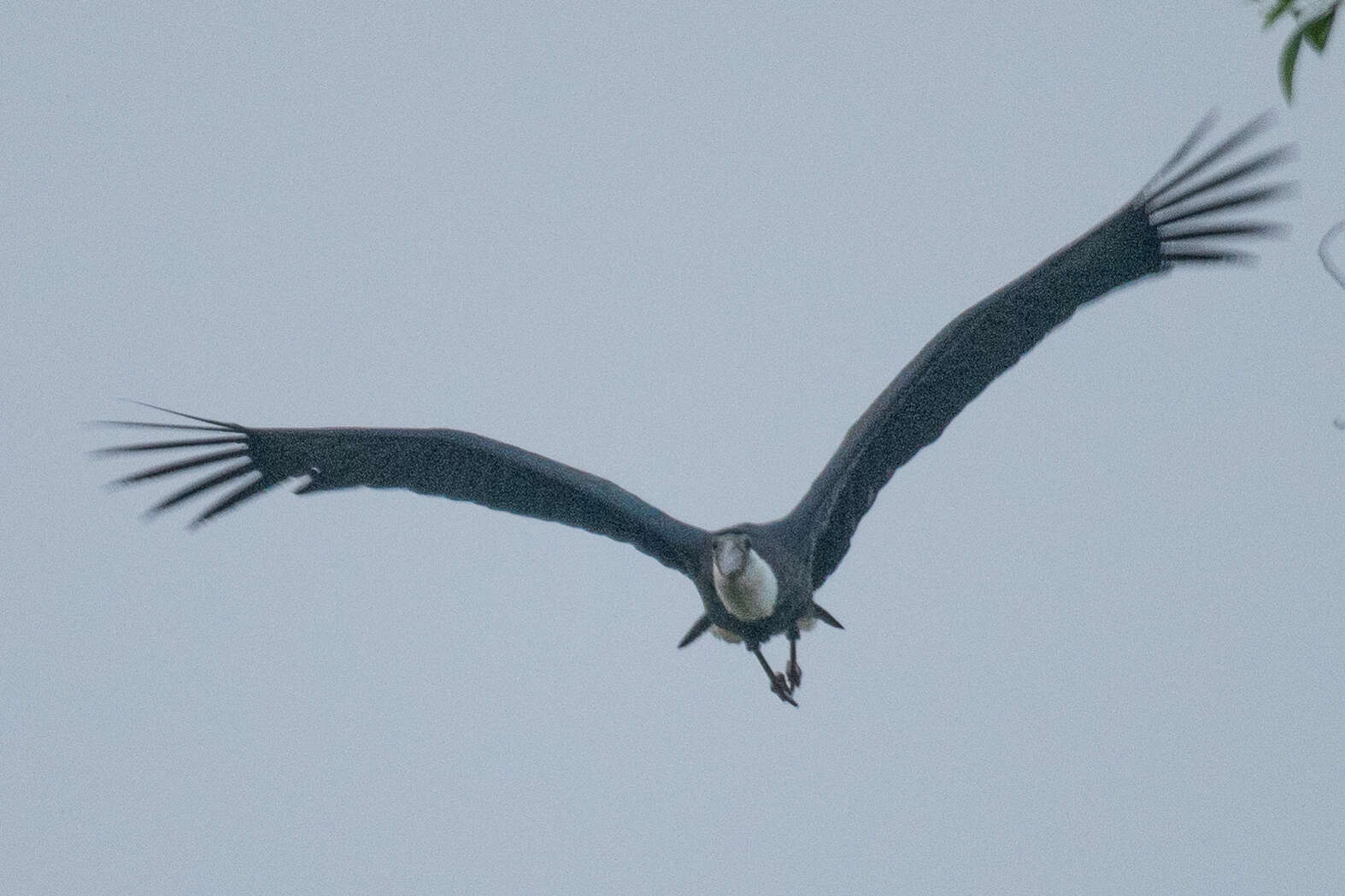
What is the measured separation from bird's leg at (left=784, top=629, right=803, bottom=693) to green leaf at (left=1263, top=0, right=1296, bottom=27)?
4.37 metres

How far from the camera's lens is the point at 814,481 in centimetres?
641

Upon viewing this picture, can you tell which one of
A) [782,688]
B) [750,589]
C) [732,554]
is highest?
[732,554]

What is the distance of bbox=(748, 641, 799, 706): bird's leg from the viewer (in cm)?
668

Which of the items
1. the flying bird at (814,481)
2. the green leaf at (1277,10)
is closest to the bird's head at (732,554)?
the flying bird at (814,481)

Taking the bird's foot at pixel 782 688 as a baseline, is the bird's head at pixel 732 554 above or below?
above

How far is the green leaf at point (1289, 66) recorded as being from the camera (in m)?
2.65

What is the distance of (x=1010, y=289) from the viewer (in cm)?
615

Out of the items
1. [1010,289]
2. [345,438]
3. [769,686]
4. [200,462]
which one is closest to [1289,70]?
[1010,289]

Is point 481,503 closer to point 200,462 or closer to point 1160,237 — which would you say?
point 200,462

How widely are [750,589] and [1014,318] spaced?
156 centimetres

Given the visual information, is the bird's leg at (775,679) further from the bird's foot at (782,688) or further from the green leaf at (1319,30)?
the green leaf at (1319,30)

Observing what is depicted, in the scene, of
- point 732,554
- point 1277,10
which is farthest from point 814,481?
point 1277,10

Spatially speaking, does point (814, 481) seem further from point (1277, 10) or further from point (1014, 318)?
point (1277, 10)

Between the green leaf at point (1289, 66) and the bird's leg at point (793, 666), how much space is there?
438 centimetres
